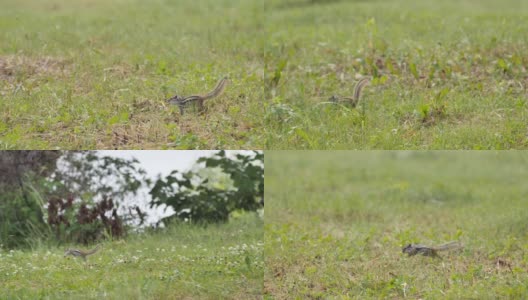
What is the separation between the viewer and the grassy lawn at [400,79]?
24.7 ft

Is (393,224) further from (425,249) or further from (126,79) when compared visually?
(126,79)

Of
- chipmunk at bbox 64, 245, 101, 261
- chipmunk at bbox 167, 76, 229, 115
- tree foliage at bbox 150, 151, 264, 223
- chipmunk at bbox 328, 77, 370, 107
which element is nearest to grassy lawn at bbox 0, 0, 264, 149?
chipmunk at bbox 167, 76, 229, 115

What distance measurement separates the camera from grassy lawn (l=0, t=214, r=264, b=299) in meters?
5.62

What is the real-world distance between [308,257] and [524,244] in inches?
83.5

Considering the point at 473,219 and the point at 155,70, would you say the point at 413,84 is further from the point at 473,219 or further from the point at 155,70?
the point at 155,70

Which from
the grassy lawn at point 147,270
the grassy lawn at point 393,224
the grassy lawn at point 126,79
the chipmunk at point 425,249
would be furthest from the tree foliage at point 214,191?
the chipmunk at point 425,249

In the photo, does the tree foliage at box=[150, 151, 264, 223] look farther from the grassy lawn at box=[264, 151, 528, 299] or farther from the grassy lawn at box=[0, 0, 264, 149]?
the grassy lawn at box=[264, 151, 528, 299]

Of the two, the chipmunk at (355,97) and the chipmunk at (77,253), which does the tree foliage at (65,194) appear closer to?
the chipmunk at (77,253)

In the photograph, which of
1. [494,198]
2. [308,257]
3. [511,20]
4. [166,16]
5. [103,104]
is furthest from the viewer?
[166,16]

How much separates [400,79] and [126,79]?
3386mm

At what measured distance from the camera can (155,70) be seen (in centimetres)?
895

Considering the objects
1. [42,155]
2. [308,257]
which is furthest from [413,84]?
[42,155]

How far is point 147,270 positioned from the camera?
6078mm

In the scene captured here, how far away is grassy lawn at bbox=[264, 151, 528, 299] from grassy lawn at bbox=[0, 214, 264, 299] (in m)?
0.29
